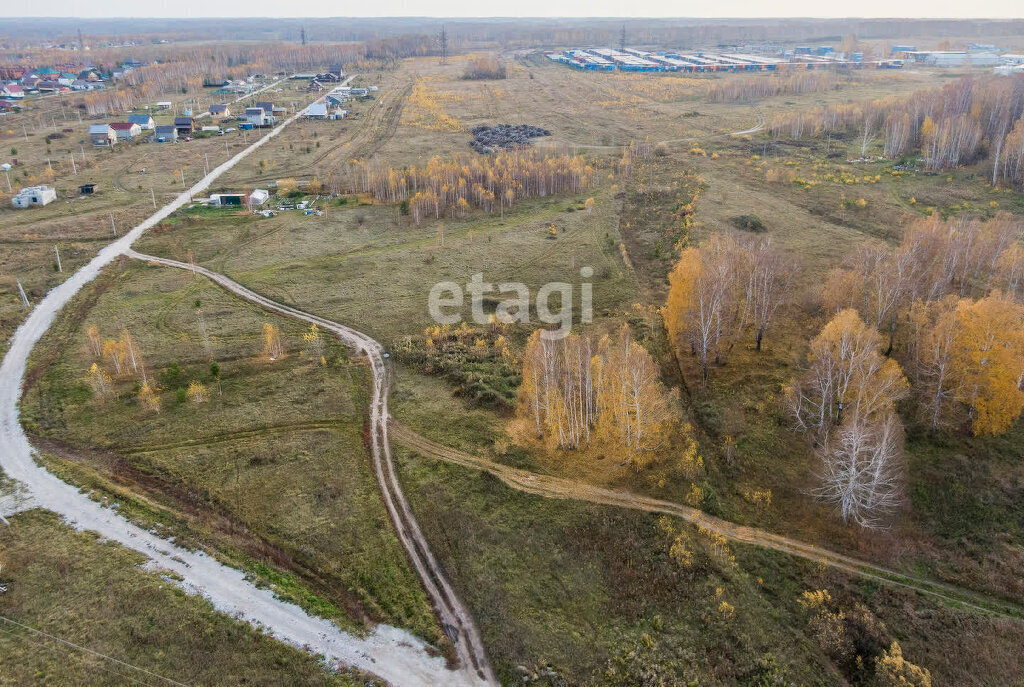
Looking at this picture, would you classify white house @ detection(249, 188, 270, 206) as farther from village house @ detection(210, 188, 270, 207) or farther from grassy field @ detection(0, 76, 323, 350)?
grassy field @ detection(0, 76, 323, 350)

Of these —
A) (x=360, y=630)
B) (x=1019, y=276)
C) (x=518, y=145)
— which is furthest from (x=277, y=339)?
(x=518, y=145)

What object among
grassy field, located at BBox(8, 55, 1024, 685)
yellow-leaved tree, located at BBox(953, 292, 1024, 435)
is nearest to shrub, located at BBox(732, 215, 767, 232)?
grassy field, located at BBox(8, 55, 1024, 685)

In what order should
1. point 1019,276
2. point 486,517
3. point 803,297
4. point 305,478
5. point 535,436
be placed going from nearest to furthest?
point 486,517 < point 305,478 < point 535,436 < point 1019,276 < point 803,297

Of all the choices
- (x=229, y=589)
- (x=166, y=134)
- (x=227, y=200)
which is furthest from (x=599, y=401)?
(x=166, y=134)

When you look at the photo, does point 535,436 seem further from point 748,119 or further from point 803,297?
point 748,119

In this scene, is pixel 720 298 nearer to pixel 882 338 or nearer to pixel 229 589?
pixel 882 338
